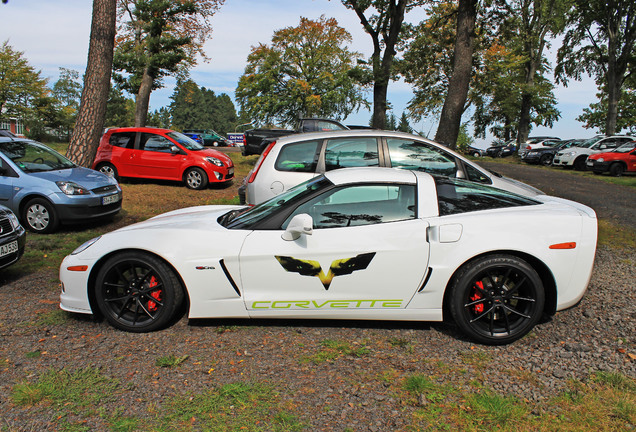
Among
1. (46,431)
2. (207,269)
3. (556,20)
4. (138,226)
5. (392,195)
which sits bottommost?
(46,431)

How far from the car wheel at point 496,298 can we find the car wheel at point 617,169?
723 inches

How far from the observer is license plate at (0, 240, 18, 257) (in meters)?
4.94

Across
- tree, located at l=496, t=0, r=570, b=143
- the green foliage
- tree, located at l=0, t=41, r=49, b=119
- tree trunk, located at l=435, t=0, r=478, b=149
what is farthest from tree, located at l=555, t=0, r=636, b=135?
the green foliage

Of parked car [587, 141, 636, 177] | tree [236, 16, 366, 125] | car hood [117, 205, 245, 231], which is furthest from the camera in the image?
tree [236, 16, 366, 125]

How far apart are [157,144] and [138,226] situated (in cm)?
877

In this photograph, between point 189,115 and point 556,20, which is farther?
point 189,115

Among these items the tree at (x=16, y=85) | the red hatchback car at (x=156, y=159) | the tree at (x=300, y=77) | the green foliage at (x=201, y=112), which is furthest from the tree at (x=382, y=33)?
the green foliage at (x=201, y=112)

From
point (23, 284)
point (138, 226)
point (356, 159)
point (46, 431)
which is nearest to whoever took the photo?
point (46, 431)

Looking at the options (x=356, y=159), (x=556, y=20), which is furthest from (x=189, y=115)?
(x=356, y=159)

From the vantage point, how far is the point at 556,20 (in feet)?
98.2

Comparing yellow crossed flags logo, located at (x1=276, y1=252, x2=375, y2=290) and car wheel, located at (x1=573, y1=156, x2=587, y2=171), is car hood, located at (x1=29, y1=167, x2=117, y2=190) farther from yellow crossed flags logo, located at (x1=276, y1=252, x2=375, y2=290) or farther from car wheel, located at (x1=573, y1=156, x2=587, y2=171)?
car wheel, located at (x1=573, y1=156, x2=587, y2=171)

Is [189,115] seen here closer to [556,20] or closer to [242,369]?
[556,20]

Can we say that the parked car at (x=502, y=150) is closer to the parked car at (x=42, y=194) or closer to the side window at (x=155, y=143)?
the side window at (x=155, y=143)

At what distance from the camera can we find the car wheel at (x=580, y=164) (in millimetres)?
21344
